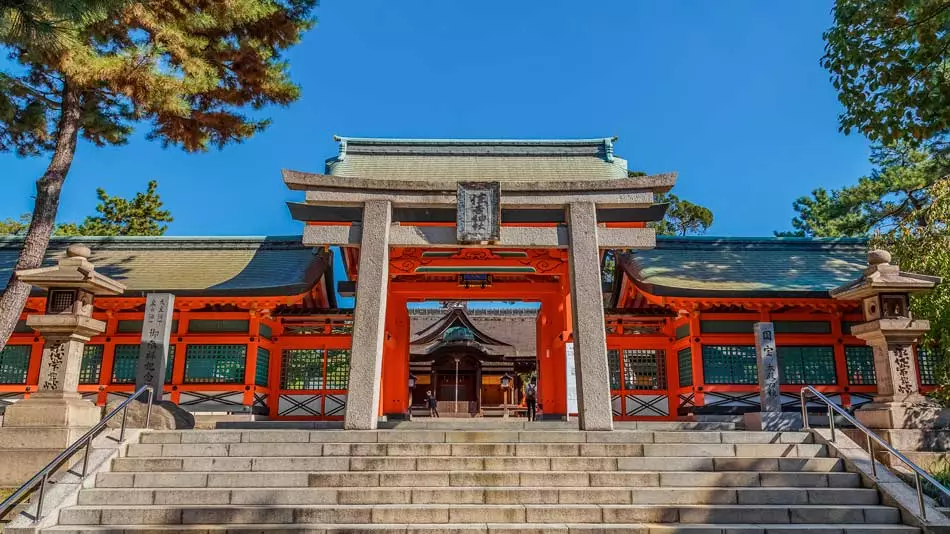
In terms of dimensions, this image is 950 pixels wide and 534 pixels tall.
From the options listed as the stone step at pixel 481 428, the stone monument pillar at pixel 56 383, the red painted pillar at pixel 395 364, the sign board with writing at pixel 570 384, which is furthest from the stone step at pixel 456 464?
the red painted pillar at pixel 395 364

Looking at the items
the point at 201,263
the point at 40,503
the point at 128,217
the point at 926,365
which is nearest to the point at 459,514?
the point at 40,503

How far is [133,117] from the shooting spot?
13039 mm

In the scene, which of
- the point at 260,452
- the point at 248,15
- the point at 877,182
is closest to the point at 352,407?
the point at 260,452

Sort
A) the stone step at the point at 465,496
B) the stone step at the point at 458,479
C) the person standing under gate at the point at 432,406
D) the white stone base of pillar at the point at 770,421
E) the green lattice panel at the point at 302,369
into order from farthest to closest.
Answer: the person standing under gate at the point at 432,406 < the green lattice panel at the point at 302,369 < the white stone base of pillar at the point at 770,421 < the stone step at the point at 458,479 < the stone step at the point at 465,496

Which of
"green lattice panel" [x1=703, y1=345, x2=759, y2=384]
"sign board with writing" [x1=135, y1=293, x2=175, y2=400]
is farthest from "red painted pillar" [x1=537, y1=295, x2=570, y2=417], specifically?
"sign board with writing" [x1=135, y1=293, x2=175, y2=400]

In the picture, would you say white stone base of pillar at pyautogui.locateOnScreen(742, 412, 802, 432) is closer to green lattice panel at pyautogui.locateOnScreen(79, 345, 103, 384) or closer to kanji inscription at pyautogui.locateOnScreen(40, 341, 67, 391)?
kanji inscription at pyautogui.locateOnScreen(40, 341, 67, 391)

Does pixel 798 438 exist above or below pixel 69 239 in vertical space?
below

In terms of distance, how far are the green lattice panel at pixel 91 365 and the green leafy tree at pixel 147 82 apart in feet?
12.4

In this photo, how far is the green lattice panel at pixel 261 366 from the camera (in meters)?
15.0

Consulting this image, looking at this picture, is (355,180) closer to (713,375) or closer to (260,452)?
(260,452)

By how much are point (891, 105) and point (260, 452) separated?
32.8ft

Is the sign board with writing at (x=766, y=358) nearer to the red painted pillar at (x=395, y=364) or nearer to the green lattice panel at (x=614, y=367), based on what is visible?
the green lattice panel at (x=614, y=367)

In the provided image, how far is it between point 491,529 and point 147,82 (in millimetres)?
9711

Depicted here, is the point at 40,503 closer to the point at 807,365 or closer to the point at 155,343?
the point at 155,343
